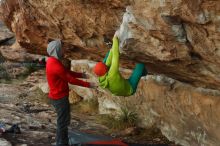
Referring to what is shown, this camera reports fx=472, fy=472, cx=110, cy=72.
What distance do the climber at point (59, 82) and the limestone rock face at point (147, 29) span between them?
41.1 inches

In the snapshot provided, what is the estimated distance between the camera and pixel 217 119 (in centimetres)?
862

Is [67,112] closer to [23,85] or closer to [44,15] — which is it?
[44,15]

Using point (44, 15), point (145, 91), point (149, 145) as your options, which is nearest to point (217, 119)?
point (149, 145)

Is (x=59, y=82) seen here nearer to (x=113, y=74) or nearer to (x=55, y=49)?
(x=55, y=49)

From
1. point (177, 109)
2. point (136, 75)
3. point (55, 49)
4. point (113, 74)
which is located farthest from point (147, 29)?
point (177, 109)

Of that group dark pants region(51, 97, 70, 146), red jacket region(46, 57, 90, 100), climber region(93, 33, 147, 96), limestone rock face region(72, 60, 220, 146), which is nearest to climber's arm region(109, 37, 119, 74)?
climber region(93, 33, 147, 96)

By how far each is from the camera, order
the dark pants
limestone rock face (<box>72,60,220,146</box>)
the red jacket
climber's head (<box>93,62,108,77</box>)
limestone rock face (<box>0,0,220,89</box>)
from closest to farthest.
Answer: limestone rock face (<box>0,0,220,89</box>), climber's head (<box>93,62,108,77</box>), the red jacket, the dark pants, limestone rock face (<box>72,60,220,146</box>)

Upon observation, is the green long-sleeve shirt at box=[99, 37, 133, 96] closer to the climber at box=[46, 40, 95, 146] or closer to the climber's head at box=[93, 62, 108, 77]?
the climber's head at box=[93, 62, 108, 77]

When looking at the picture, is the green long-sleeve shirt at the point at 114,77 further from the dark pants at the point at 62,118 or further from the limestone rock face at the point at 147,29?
the dark pants at the point at 62,118

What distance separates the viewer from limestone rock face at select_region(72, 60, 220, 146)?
878cm

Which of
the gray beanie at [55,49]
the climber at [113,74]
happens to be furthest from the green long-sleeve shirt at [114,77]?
the gray beanie at [55,49]

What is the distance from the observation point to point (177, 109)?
9688 millimetres

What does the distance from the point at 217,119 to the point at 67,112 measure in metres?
2.74

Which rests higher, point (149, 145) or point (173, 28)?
point (173, 28)
